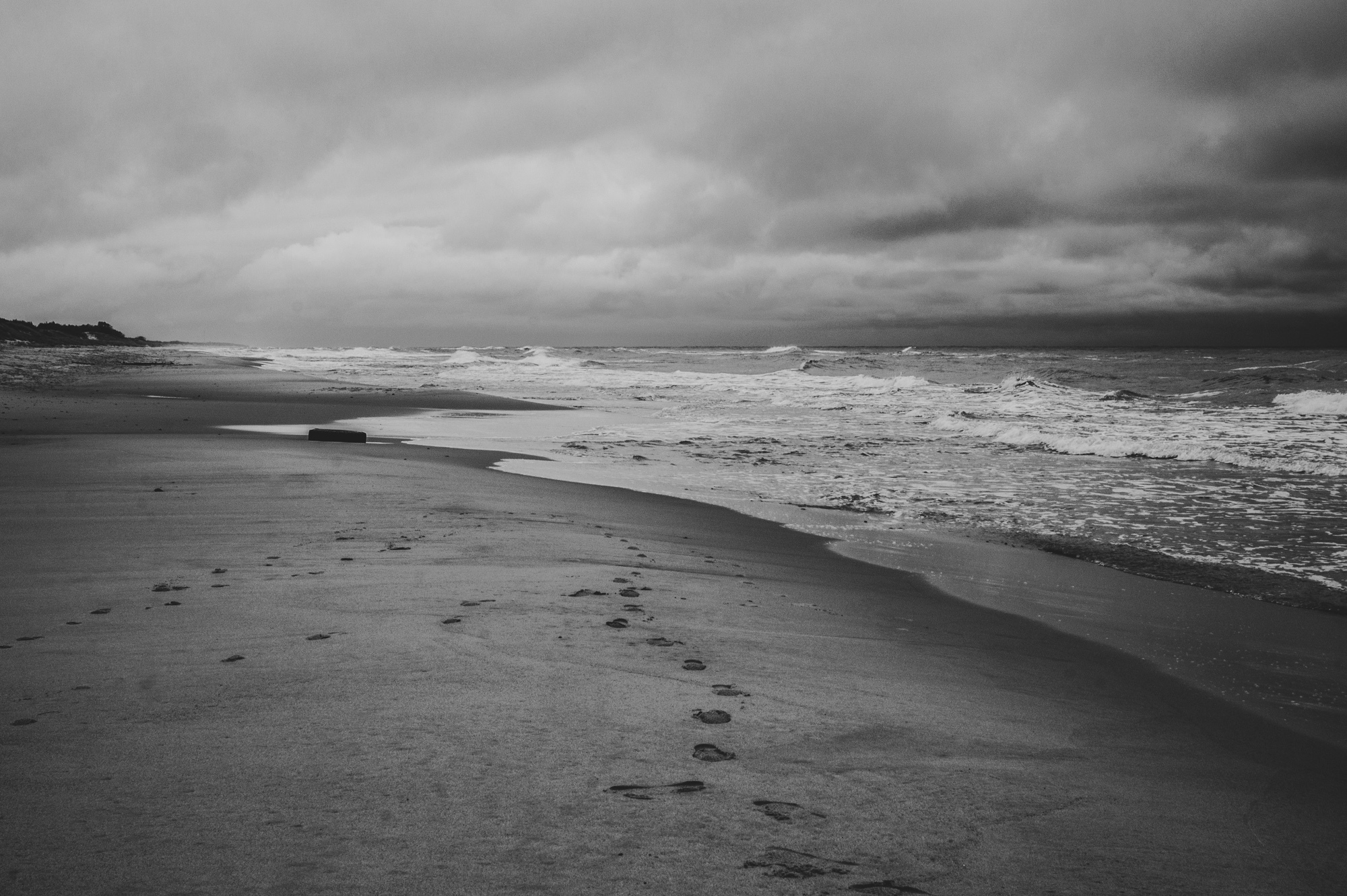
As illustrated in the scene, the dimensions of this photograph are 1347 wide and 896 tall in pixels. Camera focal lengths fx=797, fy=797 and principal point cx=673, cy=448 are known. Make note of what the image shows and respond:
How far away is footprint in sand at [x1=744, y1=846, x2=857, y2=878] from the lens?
6.53ft

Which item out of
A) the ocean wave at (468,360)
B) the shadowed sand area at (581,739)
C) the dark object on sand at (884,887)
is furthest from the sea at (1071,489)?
the ocean wave at (468,360)

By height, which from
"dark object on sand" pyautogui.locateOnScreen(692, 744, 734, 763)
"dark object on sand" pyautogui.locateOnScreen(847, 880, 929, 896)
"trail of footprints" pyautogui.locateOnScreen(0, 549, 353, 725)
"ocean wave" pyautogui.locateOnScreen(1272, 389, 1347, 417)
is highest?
"ocean wave" pyautogui.locateOnScreen(1272, 389, 1347, 417)

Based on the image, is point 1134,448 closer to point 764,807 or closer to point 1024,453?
point 1024,453

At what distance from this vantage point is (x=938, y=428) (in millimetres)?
18047

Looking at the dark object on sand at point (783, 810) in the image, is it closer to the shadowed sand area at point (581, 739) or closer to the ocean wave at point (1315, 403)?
the shadowed sand area at point (581, 739)

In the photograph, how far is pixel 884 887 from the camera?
196cm

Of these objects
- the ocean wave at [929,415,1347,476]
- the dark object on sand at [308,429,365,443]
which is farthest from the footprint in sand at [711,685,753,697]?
the ocean wave at [929,415,1347,476]

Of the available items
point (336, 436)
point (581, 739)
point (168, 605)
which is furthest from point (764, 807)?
point (336, 436)

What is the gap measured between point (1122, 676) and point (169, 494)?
7884 mm

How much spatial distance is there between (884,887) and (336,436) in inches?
490

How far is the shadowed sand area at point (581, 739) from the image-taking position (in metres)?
2.02

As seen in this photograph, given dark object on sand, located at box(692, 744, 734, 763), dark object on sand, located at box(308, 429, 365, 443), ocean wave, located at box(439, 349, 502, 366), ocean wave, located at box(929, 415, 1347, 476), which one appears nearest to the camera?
dark object on sand, located at box(692, 744, 734, 763)

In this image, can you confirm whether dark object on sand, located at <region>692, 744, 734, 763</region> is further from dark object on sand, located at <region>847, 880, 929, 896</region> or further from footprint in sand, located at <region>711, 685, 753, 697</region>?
dark object on sand, located at <region>847, 880, 929, 896</region>

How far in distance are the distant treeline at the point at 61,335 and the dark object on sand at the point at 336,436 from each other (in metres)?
66.4
